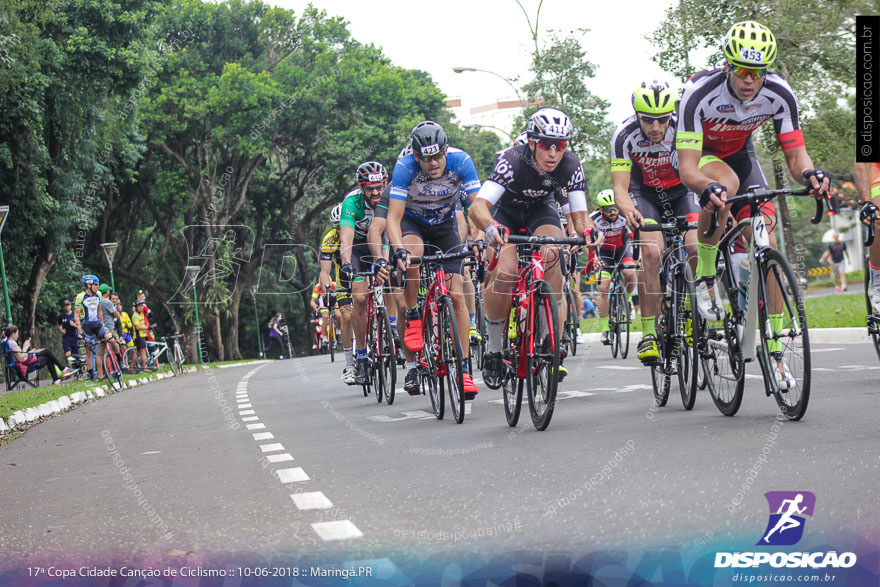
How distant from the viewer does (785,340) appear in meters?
6.68

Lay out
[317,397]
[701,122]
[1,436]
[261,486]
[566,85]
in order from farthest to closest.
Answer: [566,85], [317,397], [1,436], [701,122], [261,486]

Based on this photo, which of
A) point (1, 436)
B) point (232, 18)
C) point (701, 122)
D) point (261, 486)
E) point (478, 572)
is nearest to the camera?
point (478, 572)

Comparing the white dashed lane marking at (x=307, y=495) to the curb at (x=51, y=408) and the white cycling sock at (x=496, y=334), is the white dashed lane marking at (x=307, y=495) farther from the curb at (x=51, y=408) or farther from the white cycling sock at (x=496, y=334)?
the curb at (x=51, y=408)

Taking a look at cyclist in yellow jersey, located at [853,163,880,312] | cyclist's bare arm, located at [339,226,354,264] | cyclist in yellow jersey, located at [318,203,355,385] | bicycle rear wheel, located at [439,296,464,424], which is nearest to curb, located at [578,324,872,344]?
cyclist in yellow jersey, located at [853,163,880,312]

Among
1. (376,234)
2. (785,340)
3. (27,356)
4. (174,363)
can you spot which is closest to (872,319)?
(785,340)

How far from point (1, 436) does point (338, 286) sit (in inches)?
170

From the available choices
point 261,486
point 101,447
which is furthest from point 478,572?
point 101,447

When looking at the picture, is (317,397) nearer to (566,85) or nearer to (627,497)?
(627,497)

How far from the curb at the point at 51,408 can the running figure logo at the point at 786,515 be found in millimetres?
9829

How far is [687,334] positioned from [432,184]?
314cm

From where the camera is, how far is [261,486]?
6.41 m

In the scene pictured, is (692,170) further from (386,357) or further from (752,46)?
(386,357)

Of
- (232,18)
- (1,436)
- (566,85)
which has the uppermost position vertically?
(232,18)

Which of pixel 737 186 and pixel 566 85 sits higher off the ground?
pixel 566 85
